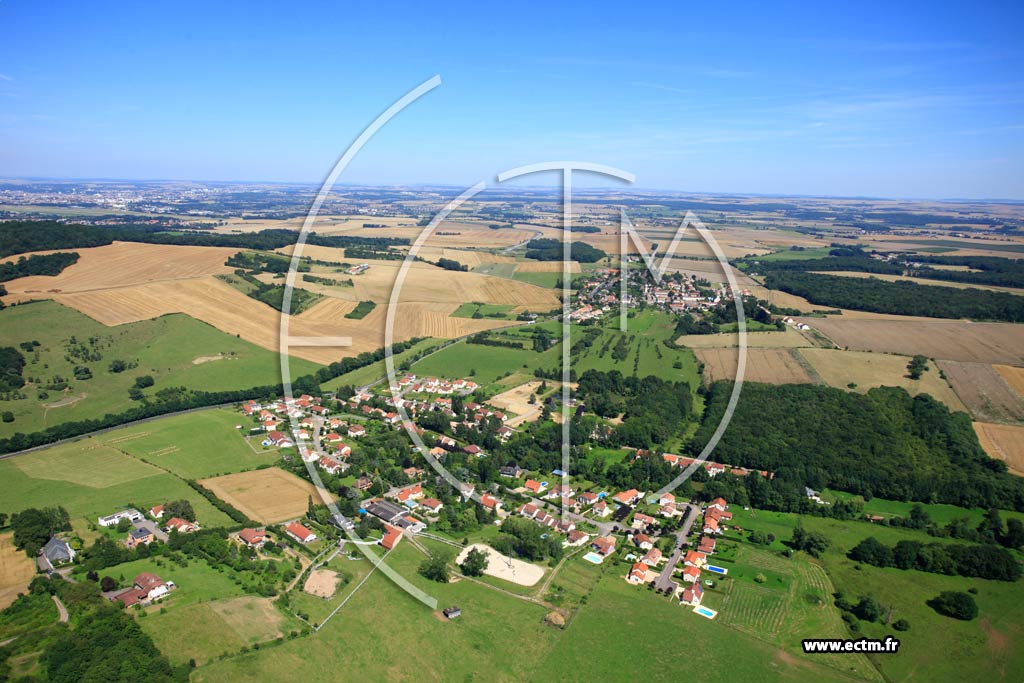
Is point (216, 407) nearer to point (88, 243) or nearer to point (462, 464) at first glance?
point (462, 464)

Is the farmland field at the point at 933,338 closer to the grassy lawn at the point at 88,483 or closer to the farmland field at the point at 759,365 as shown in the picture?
the farmland field at the point at 759,365

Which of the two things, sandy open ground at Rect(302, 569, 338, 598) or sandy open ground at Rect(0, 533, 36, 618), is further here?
sandy open ground at Rect(302, 569, 338, 598)

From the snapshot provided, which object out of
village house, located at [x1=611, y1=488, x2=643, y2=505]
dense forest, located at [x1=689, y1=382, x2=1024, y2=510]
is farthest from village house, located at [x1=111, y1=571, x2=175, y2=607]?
dense forest, located at [x1=689, y1=382, x2=1024, y2=510]

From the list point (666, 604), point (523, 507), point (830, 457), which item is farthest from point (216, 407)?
point (830, 457)

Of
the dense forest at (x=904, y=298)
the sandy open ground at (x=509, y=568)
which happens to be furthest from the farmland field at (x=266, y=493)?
the dense forest at (x=904, y=298)

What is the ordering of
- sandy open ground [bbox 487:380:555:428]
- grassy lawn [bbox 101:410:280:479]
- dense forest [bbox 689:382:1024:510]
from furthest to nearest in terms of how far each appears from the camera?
1. sandy open ground [bbox 487:380:555:428]
2. grassy lawn [bbox 101:410:280:479]
3. dense forest [bbox 689:382:1024:510]

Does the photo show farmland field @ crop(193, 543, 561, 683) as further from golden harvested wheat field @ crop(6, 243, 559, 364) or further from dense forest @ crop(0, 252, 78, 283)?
dense forest @ crop(0, 252, 78, 283)

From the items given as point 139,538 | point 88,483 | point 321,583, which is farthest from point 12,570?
point 321,583
